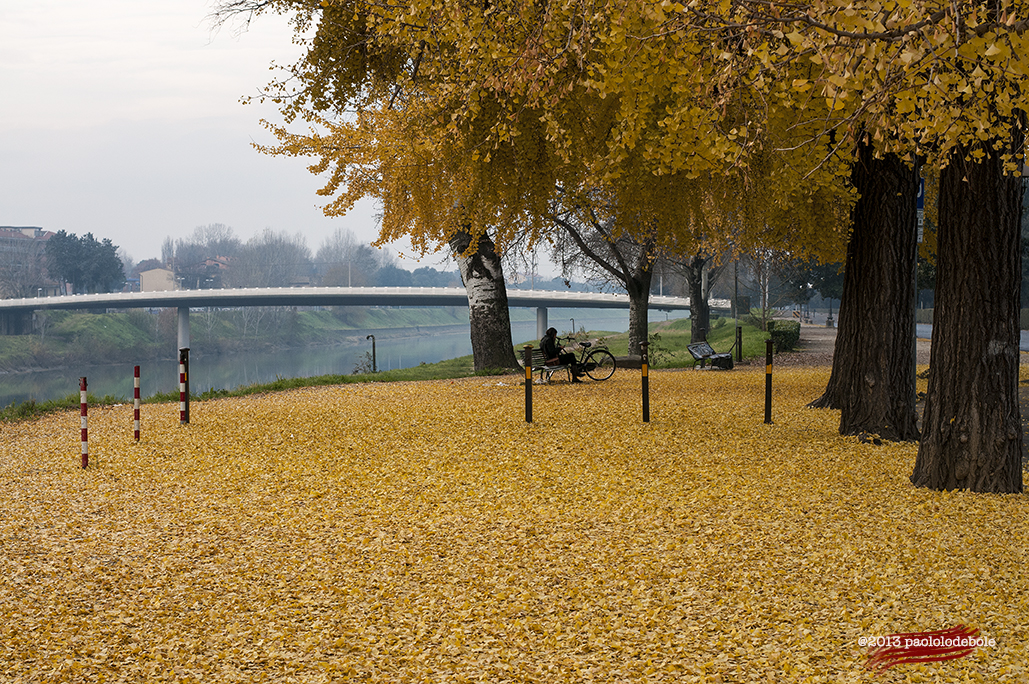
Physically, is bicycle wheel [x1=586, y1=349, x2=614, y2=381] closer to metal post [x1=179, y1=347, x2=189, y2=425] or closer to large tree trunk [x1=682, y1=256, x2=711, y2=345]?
metal post [x1=179, y1=347, x2=189, y2=425]

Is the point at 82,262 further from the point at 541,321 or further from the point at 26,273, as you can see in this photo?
the point at 541,321

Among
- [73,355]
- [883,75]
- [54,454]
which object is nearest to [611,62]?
[883,75]

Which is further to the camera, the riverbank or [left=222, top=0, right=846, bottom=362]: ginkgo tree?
the riverbank

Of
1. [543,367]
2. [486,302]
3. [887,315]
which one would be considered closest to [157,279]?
[486,302]

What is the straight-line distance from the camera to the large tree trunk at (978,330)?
7184mm

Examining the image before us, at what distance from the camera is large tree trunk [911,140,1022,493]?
7.18 metres

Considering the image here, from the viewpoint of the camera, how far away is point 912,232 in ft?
32.6

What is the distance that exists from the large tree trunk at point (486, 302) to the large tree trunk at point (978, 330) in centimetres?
1211

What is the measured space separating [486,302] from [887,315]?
429 inches

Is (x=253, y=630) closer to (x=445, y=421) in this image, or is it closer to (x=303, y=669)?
(x=303, y=669)

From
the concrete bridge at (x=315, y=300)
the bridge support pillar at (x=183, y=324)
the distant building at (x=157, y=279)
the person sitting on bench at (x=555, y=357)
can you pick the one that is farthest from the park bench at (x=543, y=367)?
the distant building at (x=157, y=279)

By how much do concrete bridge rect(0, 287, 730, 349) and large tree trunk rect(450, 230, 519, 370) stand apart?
39991 mm

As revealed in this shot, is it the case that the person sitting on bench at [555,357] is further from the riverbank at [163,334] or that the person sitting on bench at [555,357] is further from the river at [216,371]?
the riverbank at [163,334]

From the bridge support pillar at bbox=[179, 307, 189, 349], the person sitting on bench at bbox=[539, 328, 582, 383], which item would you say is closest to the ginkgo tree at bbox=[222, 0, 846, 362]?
the person sitting on bench at bbox=[539, 328, 582, 383]
